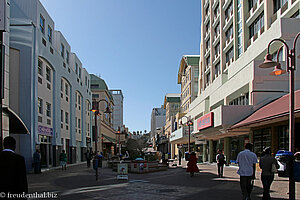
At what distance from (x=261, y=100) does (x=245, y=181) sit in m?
14.7

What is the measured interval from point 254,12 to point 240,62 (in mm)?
4141

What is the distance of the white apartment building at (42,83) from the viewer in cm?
2327

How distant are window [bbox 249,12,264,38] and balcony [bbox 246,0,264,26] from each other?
254mm

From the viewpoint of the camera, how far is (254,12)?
85.6 feet

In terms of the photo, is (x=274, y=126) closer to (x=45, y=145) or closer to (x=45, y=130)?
(x=45, y=130)

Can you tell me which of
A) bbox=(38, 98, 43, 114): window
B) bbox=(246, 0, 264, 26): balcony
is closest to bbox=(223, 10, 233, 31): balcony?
bbox=(246, 0, 264, 26): balcony

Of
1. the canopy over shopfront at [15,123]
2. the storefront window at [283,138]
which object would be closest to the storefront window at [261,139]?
the storefront window at [283,138]

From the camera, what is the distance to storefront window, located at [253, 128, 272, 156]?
21016 mm

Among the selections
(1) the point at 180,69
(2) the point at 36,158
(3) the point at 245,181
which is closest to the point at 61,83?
(2) the point at 36,158

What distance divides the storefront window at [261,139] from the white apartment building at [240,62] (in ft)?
0.62

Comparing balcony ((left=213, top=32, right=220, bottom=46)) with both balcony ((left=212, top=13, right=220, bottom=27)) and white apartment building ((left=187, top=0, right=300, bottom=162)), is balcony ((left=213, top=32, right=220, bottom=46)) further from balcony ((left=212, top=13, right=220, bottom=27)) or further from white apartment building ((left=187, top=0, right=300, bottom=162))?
balcony ((left=212, top=13, right=220, bottom=27))

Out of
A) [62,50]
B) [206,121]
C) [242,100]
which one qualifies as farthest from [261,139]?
[62,50]

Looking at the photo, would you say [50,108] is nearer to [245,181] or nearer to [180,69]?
[245,181]

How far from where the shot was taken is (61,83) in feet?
113
